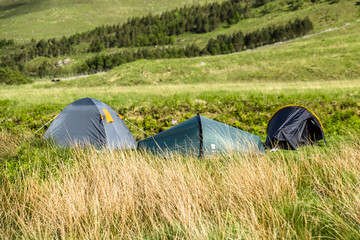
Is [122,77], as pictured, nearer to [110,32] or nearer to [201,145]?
[201,145]

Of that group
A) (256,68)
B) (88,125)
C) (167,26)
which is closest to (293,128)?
(88,125)

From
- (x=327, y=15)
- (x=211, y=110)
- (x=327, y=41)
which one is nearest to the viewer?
(x=211, y=110)

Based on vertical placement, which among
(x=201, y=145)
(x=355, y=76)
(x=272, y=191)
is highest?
(x=272, y=191)

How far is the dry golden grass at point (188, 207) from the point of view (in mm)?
2951

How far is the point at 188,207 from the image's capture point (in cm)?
320

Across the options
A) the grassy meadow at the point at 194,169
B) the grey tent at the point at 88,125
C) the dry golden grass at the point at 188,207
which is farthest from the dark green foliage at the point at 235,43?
the dry golden grass at the point at 188,207

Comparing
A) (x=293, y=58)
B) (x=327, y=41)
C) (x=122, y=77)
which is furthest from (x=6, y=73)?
(x=327, y=41)

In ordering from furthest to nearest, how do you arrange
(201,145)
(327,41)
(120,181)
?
1. (327,41)
2. (201,145)
3. (120,181)

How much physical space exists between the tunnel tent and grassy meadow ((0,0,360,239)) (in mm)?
679

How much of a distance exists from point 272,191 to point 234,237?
1.04 metres

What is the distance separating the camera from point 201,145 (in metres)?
7.94

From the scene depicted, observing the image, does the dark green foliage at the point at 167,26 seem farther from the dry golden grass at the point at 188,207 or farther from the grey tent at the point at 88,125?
the dry golden grass at the point at 188,207

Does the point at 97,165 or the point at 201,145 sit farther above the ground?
the point at 97,165

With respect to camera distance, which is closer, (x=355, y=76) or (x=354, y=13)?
(x=355, y=76)
